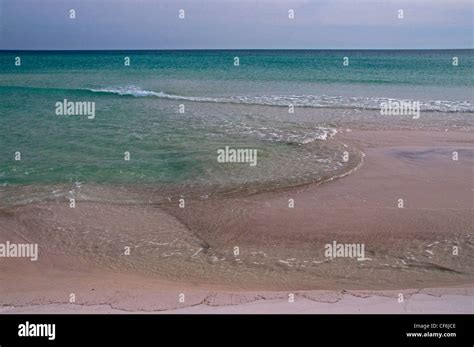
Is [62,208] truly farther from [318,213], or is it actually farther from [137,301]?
[318,213]

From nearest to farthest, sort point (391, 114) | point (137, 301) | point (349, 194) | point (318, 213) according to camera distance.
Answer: point (137, 301) → point (318, 213) → point (349, 194) → point (391, 114)

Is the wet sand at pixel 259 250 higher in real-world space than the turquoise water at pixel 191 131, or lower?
lower

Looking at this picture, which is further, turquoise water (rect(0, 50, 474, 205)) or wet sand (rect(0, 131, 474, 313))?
turquoise water (rect(0, 50, 474, 205))

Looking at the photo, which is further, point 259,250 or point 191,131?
point 191,131

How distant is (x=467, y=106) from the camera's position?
2033 cm

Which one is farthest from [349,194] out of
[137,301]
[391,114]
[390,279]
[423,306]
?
[391,114]

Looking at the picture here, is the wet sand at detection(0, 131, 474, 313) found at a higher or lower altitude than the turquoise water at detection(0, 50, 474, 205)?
lower

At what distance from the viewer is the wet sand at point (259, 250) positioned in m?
5.32

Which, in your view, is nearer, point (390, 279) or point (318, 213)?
point (390, 279)

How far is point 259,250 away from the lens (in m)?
6.82

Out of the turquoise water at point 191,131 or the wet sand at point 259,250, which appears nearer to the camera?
the wet sand at point 259,250

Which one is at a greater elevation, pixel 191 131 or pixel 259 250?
pixel 191 131

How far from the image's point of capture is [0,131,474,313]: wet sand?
532cm

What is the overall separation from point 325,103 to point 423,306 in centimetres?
1728
